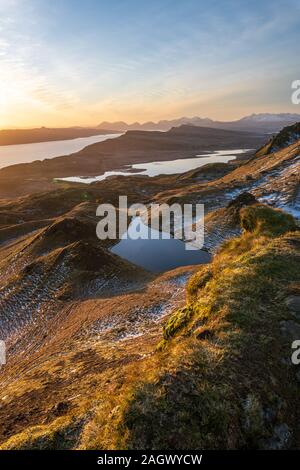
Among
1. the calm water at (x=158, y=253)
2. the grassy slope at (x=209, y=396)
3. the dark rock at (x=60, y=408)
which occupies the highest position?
the grassy slope at (x=209, y=396)

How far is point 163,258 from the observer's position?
166 ft

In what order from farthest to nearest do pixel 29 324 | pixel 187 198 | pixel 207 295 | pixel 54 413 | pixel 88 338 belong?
1. pixel 187 198
2. pixel 29 324
3. pixel 88 338
4. pixel 207 295
5. pixel 54 413

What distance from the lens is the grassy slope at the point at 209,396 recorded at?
27.7ft

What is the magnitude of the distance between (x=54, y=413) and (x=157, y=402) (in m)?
6.88

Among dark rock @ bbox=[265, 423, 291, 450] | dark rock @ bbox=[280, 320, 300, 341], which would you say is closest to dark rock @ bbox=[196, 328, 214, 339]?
dark rock @ bbox=[280, 320, 300, 341]

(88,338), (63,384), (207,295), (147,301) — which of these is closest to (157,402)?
(207,295)

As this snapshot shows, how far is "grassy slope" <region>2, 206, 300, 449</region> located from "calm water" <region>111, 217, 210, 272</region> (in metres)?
33.8

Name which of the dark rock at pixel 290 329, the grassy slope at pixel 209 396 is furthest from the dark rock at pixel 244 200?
the dark rock at pixel 290 329

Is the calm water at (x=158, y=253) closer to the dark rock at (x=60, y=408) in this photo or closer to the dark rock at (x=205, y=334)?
the dark rock at (x=60, y=408)

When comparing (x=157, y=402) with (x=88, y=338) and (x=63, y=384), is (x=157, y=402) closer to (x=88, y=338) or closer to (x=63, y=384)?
(x=63, y=384)

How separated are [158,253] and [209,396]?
143ft

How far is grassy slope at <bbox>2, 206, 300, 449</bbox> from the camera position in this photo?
333 inches

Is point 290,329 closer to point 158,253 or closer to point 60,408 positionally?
point 60,408

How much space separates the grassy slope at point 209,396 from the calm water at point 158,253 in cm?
3381
